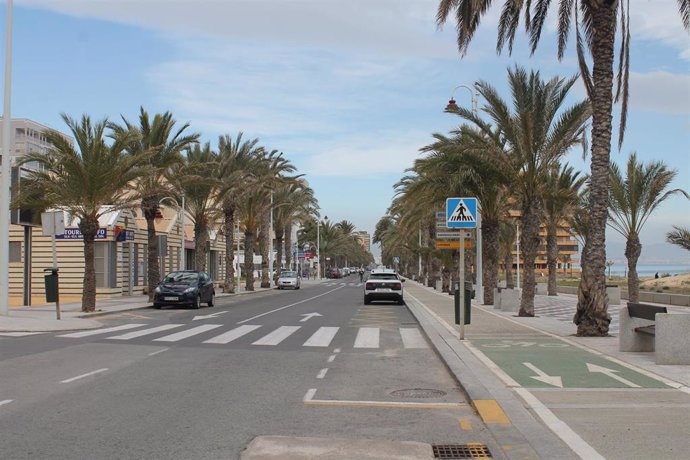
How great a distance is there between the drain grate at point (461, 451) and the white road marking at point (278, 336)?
8.64 m

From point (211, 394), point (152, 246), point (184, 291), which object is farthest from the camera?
point (152, 246)

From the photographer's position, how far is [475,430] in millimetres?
6648

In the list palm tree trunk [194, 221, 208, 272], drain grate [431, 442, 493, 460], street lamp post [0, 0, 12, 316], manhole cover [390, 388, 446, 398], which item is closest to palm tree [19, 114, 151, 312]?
street lamp post [0, 0, 12, 316]

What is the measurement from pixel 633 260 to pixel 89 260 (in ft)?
68.4

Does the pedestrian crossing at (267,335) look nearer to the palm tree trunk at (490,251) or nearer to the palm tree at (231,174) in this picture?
the palm tree trunk at (490,251)

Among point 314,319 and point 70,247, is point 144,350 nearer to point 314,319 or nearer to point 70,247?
point 314,319

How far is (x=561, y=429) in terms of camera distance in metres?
6.41

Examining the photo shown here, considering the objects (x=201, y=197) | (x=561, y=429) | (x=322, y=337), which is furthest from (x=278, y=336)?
(x=201, y=197)

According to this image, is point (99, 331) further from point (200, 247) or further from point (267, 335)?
point (200, 247)

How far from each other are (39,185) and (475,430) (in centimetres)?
2010

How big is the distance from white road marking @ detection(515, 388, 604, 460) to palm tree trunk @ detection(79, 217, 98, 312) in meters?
18.7

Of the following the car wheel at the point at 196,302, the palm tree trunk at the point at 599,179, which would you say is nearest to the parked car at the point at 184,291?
the car wheel at the point at 196,302

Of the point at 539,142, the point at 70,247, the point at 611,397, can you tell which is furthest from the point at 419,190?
the point at 611,397

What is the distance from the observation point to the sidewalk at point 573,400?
589 centimetres
